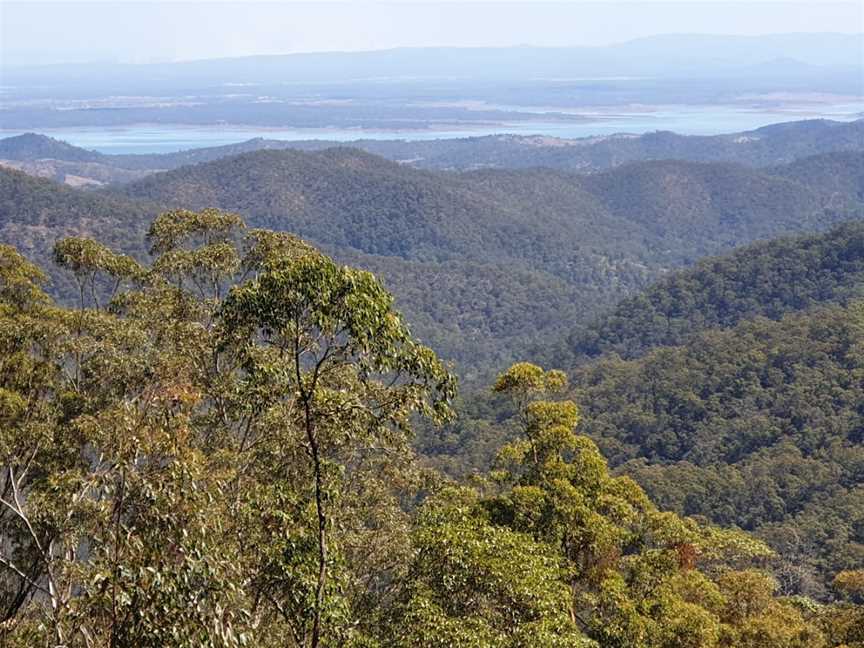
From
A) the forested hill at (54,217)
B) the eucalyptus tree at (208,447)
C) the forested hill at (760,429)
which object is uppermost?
the eucalyptus tree at (208,447)

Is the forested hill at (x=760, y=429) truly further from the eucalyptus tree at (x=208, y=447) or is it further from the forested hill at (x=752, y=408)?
the eucalyptus tree at (x=208, y=447)

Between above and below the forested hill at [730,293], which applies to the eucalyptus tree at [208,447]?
above

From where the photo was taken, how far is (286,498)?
7359 millimetres

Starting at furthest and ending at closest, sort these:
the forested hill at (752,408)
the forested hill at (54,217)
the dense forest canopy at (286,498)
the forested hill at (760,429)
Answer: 1. the forested hill at (54,217)
2. the forested hill at (752,408)
3. the forested hill at (760,429)
4. the dense forest canopy at (286,498)

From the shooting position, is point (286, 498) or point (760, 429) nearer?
point (286, 498)

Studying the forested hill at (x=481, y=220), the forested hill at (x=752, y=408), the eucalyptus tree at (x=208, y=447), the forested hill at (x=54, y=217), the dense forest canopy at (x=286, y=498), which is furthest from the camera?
the forested hill at (x=481, y=220)

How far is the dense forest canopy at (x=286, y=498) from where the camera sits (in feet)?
18.6

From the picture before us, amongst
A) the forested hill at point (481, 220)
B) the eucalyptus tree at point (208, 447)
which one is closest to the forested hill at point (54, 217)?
the forested hill at point (481, 220)

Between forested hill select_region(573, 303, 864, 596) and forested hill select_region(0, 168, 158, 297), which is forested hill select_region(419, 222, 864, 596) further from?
forested hill select_region(0, 168, 158, 297)

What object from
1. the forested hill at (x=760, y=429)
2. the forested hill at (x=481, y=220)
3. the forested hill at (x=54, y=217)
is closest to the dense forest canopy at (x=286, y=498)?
the forested hill at (x=760, y=429)

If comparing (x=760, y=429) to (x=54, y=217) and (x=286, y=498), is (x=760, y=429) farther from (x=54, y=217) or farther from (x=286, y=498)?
(x=54, y=217)

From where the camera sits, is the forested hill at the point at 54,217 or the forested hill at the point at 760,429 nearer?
the forested hill at the point at 760,429

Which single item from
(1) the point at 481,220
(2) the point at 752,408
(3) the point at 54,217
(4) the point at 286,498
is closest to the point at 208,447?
(4) the point at 286,498

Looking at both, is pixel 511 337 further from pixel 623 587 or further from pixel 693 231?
pixel 623 587
